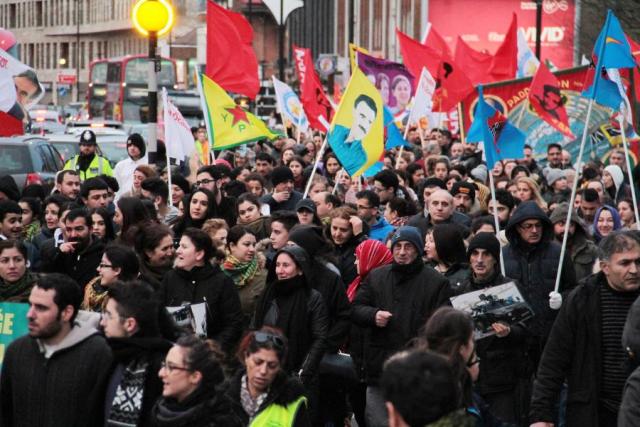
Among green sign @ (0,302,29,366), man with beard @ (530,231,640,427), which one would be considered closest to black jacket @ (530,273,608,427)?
man with beard @ (530,231,640,427)

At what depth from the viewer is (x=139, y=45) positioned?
333 feet

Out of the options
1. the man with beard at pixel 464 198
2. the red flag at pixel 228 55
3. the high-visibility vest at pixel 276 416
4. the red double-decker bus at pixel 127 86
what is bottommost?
the red double-decker bus at pixel 127 86

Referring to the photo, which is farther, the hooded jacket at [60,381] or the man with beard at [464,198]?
the man with beard at [464,198]

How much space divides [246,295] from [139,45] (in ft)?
308

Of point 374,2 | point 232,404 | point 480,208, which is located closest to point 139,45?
point 374,2

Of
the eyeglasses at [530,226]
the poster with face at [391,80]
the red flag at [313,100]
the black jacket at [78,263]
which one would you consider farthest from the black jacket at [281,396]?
the poster with face at [391,80]

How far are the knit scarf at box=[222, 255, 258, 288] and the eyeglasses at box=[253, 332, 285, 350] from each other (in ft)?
8.30

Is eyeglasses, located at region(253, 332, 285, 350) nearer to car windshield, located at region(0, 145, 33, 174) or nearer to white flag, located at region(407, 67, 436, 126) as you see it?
white flag, located at region(407, 67, 436, 126)

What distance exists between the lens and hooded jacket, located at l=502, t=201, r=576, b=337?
8641 mm

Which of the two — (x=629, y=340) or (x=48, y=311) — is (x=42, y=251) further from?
(x=629, y=340)

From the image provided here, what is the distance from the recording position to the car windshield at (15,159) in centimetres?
1933

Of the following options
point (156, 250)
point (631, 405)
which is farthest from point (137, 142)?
point (631, 405)

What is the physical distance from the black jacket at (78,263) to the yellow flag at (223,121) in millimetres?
6191

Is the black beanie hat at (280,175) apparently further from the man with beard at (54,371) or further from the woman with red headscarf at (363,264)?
the man with beard at (54,371)
